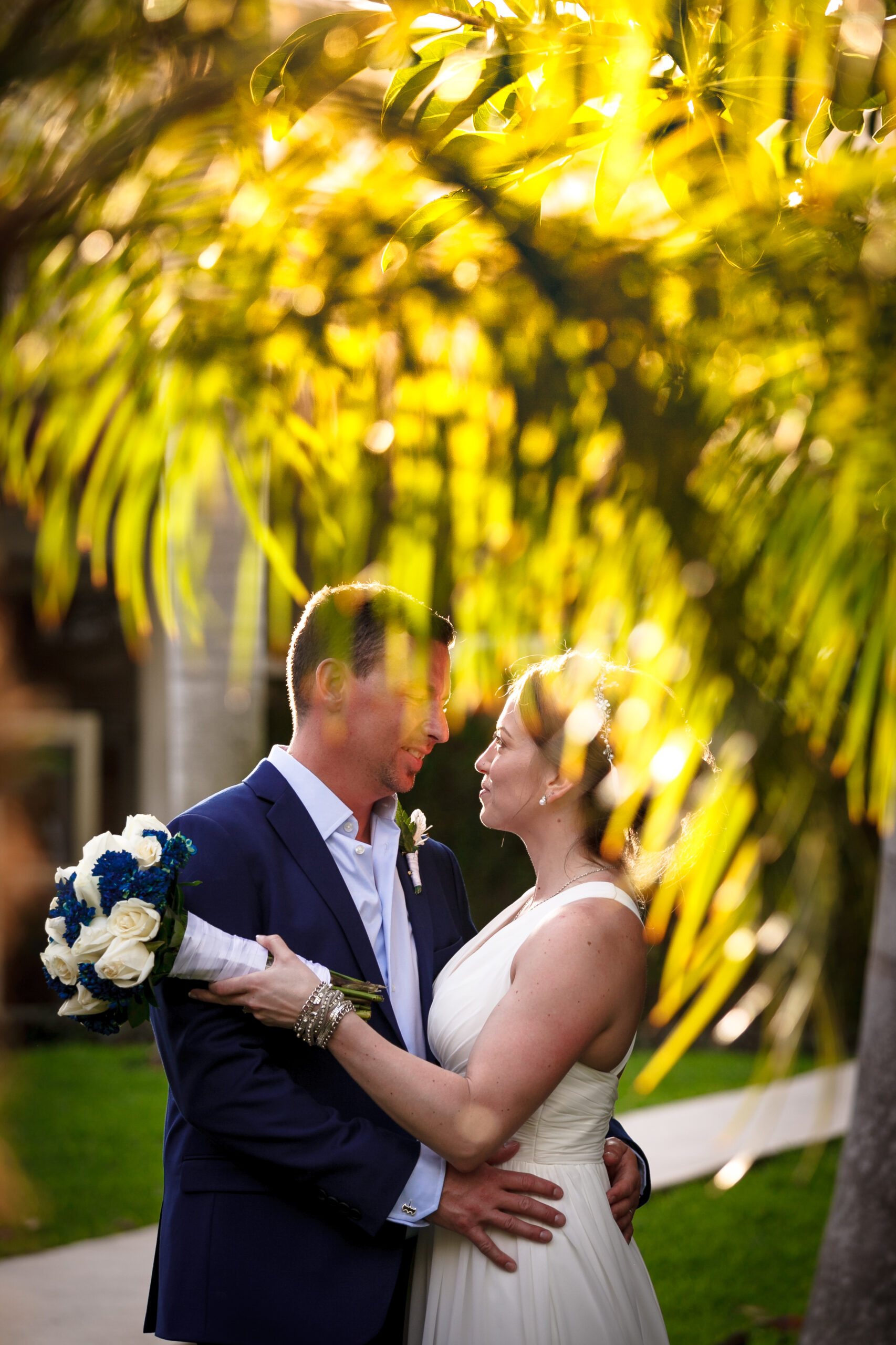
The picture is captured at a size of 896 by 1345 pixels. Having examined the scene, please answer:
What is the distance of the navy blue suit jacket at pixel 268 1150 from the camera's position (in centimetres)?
200

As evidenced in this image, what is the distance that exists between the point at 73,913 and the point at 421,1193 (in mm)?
754

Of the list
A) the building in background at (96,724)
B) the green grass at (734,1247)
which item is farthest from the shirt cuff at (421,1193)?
the green grass at (734,1247)

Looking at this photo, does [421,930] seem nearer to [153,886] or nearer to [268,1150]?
[268,1150]

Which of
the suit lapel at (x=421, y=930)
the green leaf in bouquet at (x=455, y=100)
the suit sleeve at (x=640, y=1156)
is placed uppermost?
the green leaf in bouquet at (x=455, y=100)

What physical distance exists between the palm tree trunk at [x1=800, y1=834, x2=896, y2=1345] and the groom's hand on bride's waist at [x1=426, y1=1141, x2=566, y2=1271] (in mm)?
1668

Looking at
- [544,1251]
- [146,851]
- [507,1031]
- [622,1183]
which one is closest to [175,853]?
[146,851]

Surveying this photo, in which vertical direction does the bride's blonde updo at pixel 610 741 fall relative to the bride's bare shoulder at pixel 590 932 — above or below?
above

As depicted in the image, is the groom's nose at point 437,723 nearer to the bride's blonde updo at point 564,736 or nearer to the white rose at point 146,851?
the bride's blonde updo at point 564,736

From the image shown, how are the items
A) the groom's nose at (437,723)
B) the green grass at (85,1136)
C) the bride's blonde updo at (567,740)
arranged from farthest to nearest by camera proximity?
the green grass at (85,1136), the groom's nose at (437,723), the bride's blonde updo at (567,740)

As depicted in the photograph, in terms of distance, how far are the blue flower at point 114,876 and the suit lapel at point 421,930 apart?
75cm

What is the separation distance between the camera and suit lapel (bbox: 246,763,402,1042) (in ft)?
7.36

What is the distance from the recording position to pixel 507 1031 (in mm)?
2055

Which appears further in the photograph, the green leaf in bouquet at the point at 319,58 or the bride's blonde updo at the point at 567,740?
the bride's blonde updo at the point at 567,740

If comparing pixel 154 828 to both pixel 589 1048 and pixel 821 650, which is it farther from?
pixel 821 650
